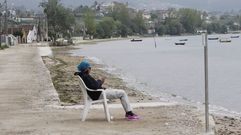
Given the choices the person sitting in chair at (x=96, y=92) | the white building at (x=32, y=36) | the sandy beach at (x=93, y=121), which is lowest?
the white building at (x=32, y=36)

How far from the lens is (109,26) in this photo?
646ft

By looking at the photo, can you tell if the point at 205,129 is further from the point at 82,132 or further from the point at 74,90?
the point at 74,90

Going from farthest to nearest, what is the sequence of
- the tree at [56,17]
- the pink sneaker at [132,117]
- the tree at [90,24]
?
the tree at [90,24]
the tree at [56,17]
the pink sneaker at [132,117]

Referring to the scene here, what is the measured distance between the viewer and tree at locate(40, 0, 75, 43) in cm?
13238

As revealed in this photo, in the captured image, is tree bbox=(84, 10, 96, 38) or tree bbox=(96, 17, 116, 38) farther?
tree bbox=(96, 17, 116, 38)

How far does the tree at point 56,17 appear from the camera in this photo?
13238 cm

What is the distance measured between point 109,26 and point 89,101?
7320 inches

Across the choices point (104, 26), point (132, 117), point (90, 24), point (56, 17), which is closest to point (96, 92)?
point (132, 117)

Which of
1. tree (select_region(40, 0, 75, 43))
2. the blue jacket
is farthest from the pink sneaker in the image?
tree (select_region(40, 0, 75, 43))

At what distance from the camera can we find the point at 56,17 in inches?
5251

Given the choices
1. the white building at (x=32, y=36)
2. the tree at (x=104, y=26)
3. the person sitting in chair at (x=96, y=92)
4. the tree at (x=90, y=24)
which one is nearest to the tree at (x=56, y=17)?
the white building at (x=32, y=36)

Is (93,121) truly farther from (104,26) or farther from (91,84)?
(104,26)

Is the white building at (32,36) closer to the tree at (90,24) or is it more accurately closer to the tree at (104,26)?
the tree at (90,24)

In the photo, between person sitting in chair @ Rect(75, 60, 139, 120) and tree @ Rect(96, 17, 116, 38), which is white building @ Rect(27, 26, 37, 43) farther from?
person sitting in chair @ Rect(75, 60, 139, 120)
